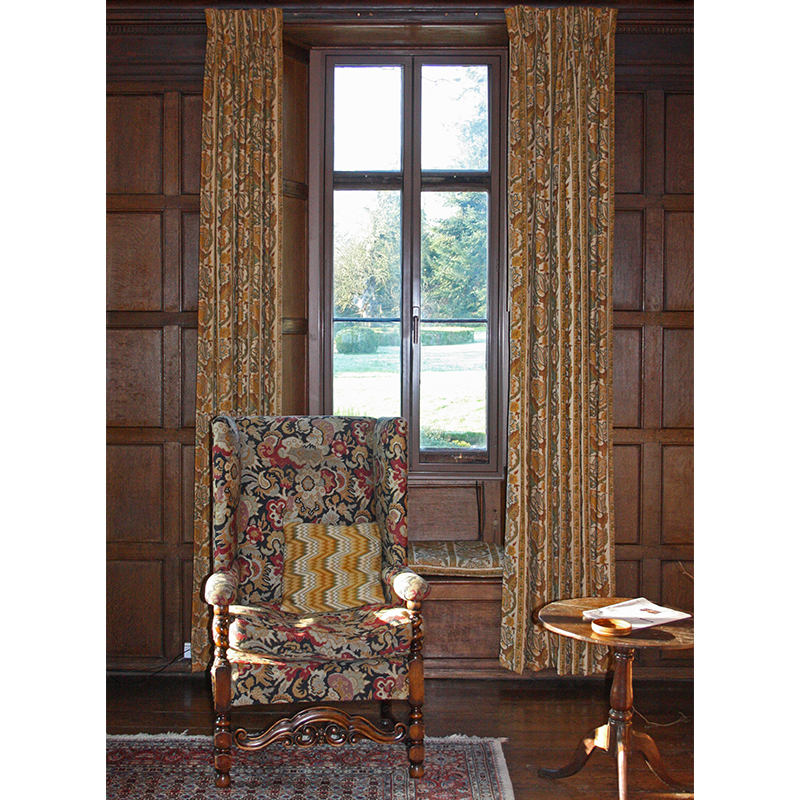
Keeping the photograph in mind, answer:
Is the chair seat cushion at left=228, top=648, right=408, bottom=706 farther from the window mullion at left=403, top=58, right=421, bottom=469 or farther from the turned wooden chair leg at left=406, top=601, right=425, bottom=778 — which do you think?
the window mullion at left=403, top=58, right=421, bottom=469

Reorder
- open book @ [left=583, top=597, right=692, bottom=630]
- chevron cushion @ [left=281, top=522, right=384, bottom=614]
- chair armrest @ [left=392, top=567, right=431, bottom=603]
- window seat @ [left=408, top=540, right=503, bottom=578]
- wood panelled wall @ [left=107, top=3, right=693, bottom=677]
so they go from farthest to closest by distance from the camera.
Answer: wood panelled wall @ [left=107, top=3, right=693, bottom=677] → window seat @ [left=408, top=540, right=503, bottom=578] → chevron cushion @ [left=281, top=522, right=384, bottom=614] → chair armrest @ [left=392, top=567, right=431, bottom=603] → open book @ [left=583, top=597, right=692, bottom=630]

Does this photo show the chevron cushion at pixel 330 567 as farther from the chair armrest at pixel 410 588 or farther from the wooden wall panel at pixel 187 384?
the wooden wall panel at pixel 187 384

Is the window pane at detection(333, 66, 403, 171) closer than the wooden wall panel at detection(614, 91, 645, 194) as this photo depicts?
No

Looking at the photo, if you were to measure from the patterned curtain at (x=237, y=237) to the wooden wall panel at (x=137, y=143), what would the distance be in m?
0.28

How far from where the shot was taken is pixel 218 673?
2.29 metres

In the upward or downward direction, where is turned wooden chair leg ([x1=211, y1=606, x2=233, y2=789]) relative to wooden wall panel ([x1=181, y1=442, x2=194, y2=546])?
downward

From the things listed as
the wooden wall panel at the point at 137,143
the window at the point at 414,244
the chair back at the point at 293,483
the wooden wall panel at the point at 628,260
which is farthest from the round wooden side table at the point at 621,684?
the wooden wall panel at the point at 137,143

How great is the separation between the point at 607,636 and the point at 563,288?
175 centimetres

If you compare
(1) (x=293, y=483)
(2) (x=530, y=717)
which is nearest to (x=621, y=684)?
(2) (x=530, y=717)

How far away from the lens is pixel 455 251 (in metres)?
3.65

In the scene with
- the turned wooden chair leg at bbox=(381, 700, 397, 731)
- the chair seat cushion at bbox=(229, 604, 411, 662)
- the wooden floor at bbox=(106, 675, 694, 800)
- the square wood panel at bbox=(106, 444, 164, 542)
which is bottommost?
the wooden floor at bbox=(106, 675, 694, 800)

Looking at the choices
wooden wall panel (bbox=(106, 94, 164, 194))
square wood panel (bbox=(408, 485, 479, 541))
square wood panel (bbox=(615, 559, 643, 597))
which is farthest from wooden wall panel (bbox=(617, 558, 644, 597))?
wooden wall panel (bbox=(106, 94, 164, 194))

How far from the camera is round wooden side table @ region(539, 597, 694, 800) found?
6.70ft
